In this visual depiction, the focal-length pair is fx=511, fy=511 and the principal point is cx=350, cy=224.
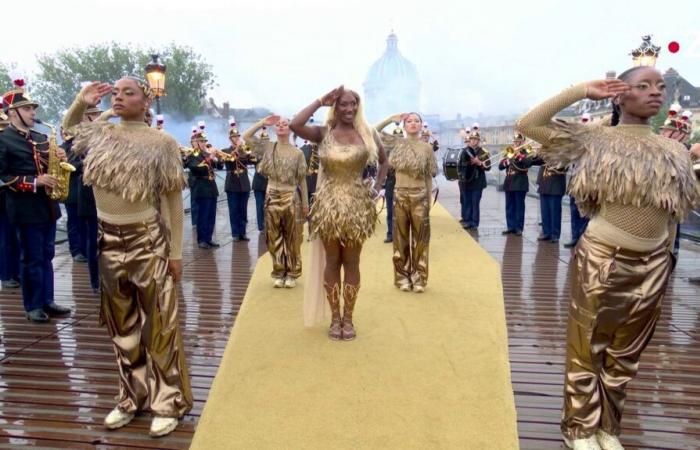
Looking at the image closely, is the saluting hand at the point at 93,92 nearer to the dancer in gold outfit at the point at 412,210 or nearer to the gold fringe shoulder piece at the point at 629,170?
the gold fringe shoulder piece at the point at 629,170

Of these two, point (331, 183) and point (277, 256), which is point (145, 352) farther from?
point (277, 256)

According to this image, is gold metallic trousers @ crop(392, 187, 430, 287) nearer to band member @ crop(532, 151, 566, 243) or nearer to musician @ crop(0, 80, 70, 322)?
musician @ crop(0, 80, 70, 322)

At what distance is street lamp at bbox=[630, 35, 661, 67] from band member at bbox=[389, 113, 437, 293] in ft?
7.58

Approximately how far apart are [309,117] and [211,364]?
212 cm

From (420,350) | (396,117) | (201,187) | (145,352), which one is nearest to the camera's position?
(145,352)

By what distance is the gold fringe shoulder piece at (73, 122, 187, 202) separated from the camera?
2.95 metres

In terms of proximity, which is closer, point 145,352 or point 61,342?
point 145,352

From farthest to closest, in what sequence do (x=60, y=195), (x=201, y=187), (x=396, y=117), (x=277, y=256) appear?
(x=201, y=187) < (x=277, y=256) < (x=396, y=117) < (x=60, y=195)

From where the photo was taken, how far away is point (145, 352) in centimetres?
324

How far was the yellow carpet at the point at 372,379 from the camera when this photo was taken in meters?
2.99

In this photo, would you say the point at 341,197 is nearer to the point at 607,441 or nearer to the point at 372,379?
the point at 372,379

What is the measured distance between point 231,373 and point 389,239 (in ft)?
20.1

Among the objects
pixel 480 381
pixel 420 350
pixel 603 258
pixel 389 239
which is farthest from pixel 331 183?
pixel 389 239

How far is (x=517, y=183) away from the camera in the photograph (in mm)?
10375
